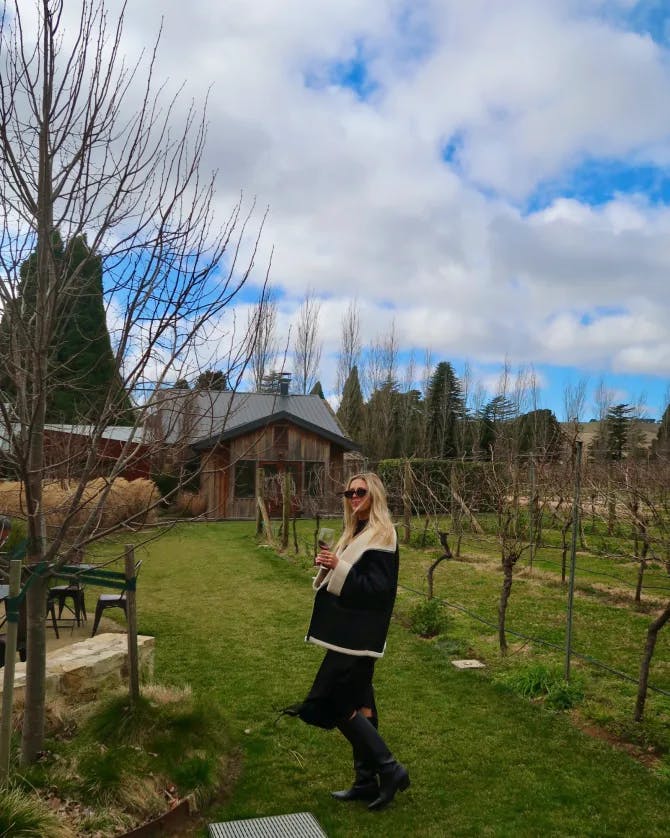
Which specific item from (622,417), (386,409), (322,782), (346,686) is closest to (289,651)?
(322,782)

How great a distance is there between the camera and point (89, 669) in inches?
190

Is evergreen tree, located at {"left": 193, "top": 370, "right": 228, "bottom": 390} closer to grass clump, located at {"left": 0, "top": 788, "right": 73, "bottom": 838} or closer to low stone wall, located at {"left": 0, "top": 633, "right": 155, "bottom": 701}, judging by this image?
grass clump, located at {"left": 0, "top": 788, "right": 73, "bottom": 838}

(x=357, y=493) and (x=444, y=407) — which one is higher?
(x=444, y=407)

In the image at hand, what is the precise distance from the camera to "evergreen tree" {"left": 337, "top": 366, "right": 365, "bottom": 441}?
3991cm

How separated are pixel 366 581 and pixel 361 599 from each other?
11cm

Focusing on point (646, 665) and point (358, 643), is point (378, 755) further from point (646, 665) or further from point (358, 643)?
point (646, 665)

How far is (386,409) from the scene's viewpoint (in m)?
38.3

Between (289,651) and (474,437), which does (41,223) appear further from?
(474,437)

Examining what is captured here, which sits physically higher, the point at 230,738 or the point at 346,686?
the point at 346,686

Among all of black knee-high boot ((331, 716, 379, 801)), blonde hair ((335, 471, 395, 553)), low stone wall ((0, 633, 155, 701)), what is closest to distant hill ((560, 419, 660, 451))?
low stone wall ((0, 633, 155, 701))

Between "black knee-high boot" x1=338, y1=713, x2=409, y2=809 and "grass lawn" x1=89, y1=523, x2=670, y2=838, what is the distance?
0.13 m

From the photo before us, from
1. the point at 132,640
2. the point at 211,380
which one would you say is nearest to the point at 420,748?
the point at 132,640

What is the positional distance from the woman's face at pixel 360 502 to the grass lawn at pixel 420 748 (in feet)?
5.19

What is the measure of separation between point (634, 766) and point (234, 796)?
2.52 meters
